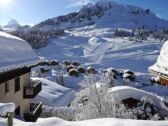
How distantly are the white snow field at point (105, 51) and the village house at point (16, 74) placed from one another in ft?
332

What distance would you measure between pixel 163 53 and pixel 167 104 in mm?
13835

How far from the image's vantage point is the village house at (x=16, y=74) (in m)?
15.0

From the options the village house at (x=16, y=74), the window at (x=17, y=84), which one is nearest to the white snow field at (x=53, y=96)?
the village house at (x=16, y=74)

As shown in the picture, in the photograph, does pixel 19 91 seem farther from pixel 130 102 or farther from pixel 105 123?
pixel 105 123

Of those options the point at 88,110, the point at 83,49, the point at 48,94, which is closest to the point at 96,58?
the point at 83,49

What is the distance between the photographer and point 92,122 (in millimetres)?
8391

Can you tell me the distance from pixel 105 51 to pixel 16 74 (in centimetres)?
14048

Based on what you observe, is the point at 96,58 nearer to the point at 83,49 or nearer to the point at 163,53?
the point at 83,49

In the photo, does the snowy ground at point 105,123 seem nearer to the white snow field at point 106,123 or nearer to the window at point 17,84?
the white snow field at point 106,123

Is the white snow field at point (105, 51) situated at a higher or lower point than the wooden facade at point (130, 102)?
lower

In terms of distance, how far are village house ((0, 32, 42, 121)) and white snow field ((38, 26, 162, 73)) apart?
10113cm

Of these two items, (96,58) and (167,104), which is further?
(96,58)

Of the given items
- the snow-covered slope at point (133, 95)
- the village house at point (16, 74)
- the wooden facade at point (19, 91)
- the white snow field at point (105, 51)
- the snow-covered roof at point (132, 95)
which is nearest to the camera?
the village house at point (16, 74)

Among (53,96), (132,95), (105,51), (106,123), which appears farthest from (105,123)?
(105,51)
